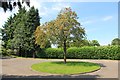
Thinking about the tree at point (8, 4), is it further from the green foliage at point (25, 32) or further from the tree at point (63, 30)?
the green foliage at point (25, 32)

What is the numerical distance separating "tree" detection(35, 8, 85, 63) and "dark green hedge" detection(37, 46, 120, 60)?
1016 cm

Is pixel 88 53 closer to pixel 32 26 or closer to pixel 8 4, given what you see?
pixel 32 26

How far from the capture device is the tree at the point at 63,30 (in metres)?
25.2

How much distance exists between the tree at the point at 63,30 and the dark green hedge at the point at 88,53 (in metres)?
10.2

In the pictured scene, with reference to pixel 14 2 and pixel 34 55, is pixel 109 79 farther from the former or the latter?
pixel 34 55

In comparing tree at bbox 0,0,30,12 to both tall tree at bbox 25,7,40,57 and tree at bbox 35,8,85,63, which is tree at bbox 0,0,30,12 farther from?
tall tree at bbox 25,7,40,57

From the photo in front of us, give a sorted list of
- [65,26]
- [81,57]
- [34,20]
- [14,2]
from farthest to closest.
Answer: [34,20] → [81,57] → [65,26] → [14,2]

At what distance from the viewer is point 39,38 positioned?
26531 mm

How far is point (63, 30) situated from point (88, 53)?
12.0 meters

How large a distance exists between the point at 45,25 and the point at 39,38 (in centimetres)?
163

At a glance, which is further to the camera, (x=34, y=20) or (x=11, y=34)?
(x=11, y=34)

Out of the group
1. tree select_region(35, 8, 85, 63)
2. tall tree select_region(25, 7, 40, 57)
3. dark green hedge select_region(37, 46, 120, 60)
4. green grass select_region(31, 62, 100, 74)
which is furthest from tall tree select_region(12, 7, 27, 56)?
green grass select_region(31, 62, 100, 74)

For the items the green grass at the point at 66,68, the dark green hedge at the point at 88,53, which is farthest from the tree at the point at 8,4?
the dark green hedge at the point at 88,53

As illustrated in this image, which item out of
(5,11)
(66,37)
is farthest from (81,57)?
(5,11)
